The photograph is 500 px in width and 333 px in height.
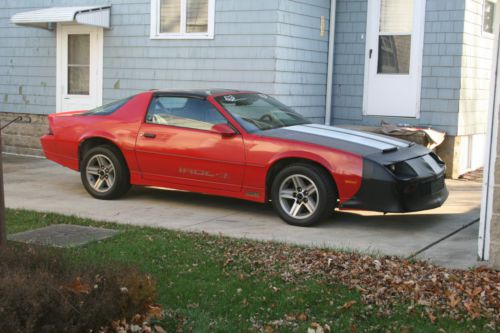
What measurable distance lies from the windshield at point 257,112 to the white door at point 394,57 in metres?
3.81

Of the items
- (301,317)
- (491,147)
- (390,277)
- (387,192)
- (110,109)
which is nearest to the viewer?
(301,317)

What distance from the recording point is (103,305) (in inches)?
163

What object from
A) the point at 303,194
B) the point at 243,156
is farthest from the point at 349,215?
the point at 243,156

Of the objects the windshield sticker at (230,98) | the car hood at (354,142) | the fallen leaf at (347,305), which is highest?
the windshield sticker at (230,98)

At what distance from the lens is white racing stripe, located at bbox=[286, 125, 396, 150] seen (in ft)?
26.8

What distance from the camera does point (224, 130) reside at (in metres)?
8.47

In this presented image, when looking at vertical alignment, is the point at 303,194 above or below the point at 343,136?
below

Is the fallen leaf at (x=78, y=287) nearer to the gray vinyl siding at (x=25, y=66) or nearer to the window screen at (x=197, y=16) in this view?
the window screen at (x=197, y=16)

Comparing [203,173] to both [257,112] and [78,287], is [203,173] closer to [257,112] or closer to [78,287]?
[257,112]

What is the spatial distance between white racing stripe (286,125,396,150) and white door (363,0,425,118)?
4209mm

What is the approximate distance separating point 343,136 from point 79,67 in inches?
291

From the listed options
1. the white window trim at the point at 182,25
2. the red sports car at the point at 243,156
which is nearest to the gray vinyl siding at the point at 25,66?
the white window trim at the point at 182,25

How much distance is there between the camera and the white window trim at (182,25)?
1232 cm

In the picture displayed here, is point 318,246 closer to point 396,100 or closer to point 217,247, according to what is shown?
point 217,247
